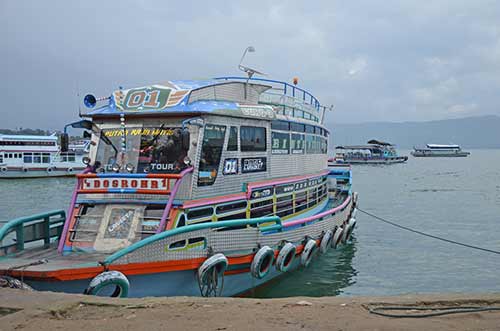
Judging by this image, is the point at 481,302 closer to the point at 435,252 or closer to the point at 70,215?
the point at 70,215

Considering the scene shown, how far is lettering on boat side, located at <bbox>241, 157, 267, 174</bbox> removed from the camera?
34.1 ft

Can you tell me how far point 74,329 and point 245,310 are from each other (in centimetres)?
187

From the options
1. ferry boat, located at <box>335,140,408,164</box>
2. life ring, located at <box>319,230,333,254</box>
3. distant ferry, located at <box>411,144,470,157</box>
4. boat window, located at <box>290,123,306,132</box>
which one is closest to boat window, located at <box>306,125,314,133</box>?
boat window, located at <box>290,123,306,132</box>

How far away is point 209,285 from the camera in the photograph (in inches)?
331

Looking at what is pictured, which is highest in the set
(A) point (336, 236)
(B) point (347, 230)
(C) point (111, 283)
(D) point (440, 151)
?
(D) point (440, 151)

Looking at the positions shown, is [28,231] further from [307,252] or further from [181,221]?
[307,252]

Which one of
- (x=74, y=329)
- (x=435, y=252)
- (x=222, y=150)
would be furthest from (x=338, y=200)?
(x=74, y=329)

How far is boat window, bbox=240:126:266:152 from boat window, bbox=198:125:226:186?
689 millimetres

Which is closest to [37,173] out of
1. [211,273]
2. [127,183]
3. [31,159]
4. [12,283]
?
[31,159]

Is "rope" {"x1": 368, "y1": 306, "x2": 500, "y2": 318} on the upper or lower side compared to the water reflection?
upper

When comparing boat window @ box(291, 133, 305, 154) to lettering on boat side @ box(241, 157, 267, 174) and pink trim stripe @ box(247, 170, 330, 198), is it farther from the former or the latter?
lettering on boat side @ box(241, 157, 267, 174)

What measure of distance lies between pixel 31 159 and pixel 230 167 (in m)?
Result: 47.3

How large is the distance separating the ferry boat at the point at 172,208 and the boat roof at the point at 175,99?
1.0 inches

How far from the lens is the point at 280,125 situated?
39.1ft
